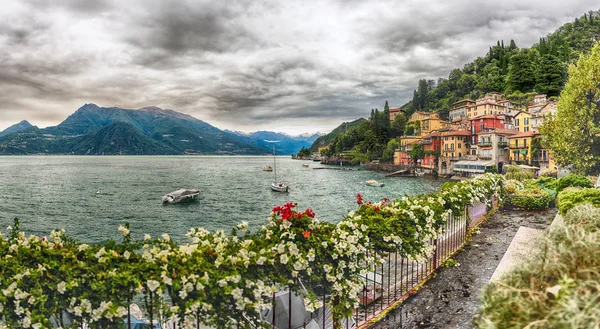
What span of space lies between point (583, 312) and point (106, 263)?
3.97 metres

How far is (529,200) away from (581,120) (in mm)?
11039

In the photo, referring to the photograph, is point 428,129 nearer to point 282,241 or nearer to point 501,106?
point 501,106

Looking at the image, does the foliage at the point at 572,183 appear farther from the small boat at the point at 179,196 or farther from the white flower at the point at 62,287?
the small boat at the point at 179,196

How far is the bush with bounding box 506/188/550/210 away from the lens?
14.8 m

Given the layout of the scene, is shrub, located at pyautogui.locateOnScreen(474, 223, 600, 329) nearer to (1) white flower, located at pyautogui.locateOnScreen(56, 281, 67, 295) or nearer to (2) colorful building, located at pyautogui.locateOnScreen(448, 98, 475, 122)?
(1) white flower, located at pyautogui.locateOnScreen(56, 281, 67, 295)

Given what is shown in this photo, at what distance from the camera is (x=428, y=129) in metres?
96.1

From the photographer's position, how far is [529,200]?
14.8m

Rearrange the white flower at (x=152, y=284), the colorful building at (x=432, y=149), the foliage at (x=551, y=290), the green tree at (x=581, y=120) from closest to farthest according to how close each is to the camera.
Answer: the foliage at (x=551, y=290) → the white flower at (x=152, y=284) → the green tree at (x=581, y=120) → the colorful building at (x=432, y=149)

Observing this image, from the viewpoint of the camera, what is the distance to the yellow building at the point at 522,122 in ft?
209

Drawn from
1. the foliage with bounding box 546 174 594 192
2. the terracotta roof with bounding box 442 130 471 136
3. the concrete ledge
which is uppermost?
the terracotta roof with bounding box 442 130 471 136

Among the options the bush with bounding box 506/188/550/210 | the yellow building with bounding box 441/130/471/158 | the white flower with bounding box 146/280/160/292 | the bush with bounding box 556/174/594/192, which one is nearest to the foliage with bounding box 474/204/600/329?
the white flower with bounding box 146/280/160/292

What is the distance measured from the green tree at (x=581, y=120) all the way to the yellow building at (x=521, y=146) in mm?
37730

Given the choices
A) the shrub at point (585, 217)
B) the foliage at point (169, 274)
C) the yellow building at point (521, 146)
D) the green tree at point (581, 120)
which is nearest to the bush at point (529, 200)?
the green tree at point (581, 120)

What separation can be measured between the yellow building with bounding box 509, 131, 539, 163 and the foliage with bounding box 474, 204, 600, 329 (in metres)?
64.5
